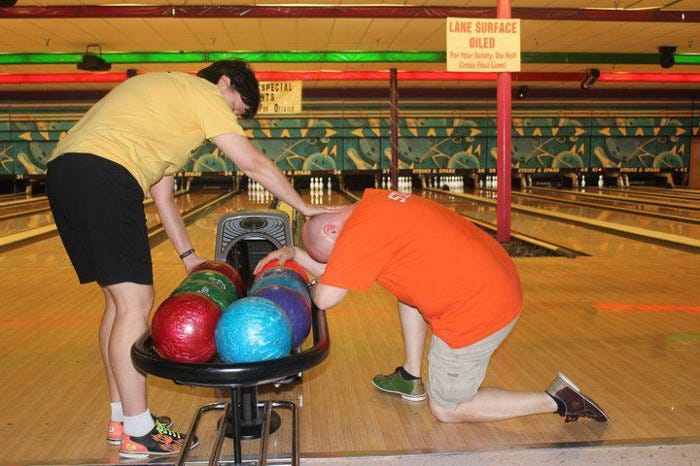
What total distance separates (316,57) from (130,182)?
29.0 ft

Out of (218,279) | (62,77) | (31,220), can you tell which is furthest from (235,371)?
(62,77)

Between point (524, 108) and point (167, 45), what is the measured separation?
8.66 meters

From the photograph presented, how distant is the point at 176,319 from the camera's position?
1.55 metres

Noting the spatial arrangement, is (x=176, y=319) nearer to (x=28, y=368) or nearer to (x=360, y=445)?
(x=360, y=445)

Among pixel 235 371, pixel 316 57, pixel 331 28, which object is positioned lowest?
pixel 235 371

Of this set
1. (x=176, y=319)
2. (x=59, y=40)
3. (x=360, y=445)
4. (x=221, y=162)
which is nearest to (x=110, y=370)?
(x=176, y=319)

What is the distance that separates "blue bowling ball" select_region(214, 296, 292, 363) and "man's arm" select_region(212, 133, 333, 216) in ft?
1.45

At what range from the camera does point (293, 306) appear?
1.79 meters

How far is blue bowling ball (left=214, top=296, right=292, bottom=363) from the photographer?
1.51 m

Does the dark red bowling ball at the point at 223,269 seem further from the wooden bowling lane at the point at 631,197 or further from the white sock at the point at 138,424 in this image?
the wooden bowling lane at the point at 631,197

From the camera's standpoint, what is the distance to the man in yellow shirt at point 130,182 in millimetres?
1782

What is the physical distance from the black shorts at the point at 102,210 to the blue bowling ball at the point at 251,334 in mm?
394

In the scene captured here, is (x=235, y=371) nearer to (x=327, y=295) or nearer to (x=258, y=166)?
(x=327, y=295)

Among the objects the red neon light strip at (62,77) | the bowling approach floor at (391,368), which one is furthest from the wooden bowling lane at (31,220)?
the bowling approach floor at (391,368)
